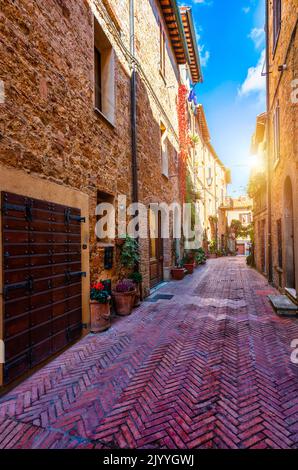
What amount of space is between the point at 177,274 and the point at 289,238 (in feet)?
16.2

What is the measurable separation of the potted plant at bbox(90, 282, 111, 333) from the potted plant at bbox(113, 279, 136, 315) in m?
0.88

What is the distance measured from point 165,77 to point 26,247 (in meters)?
9.98

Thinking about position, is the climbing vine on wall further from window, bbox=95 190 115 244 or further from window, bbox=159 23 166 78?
window, bbox=95 190 115 244

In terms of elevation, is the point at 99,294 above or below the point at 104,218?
below

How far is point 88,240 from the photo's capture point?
181 inches

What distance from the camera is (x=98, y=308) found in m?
4.59

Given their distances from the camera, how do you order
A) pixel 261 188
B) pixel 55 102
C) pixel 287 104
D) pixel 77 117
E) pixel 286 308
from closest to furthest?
pixel 55 102 < pixel 77 117 < pixel 286 308 < pixel 287 104 < pixel 261 188

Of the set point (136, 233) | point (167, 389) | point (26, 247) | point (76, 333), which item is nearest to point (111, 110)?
point (136, 233)

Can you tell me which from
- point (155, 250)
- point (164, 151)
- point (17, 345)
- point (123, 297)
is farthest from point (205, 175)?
point (17, 345)

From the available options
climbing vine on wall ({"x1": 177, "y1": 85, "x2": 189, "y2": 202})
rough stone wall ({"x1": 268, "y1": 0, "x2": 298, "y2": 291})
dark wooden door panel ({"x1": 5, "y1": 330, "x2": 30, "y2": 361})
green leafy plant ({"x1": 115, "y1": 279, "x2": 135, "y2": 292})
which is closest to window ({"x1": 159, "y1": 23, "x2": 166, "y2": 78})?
climbing vine on wall ({"x1": 177, "y1": 85, "x2": 189, "y2": 202})

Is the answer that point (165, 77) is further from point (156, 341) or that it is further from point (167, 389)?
point (167, 389)

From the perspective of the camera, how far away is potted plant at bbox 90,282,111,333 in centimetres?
457

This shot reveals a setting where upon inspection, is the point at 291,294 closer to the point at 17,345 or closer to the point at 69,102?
the point at 17,345

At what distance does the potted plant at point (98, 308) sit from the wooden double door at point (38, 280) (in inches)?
13.6
